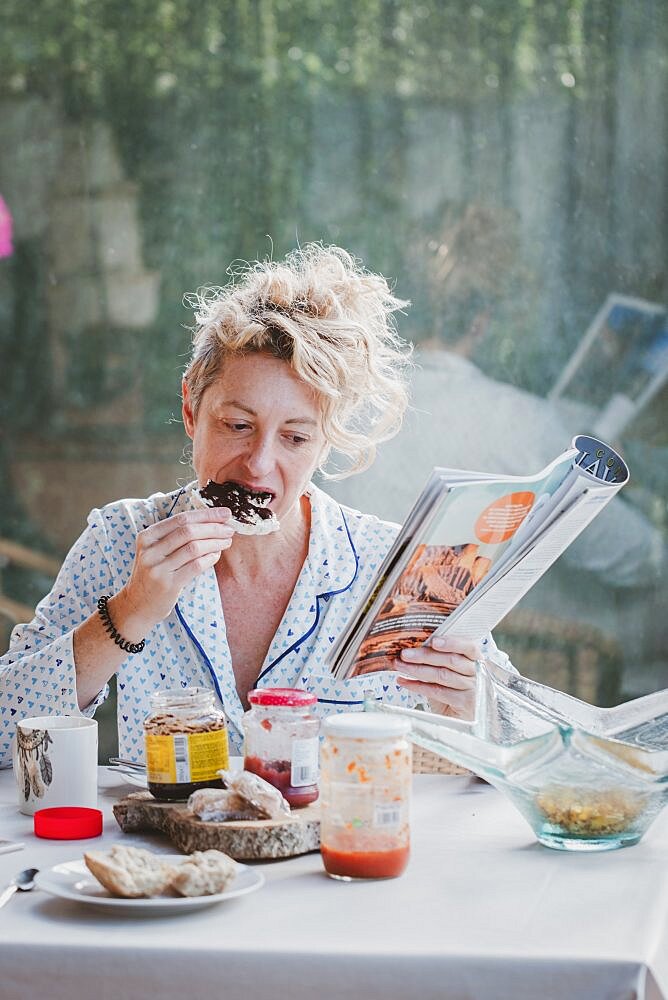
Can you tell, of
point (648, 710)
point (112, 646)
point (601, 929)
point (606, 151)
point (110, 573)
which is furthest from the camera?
point (606, 151)

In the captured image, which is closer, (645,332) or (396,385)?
(396,385)

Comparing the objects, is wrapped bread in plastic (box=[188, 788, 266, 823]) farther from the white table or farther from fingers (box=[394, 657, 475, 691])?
fingers (box=[394, 657, 475, 691])

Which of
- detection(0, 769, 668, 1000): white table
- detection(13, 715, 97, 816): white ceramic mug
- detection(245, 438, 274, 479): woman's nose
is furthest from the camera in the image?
detection(245, 438, 274, 479): woman's nose

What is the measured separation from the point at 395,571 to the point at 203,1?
84.5 inches

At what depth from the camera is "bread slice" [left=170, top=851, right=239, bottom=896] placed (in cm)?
108

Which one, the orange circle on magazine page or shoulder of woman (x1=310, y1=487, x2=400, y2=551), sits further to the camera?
shoulder of woman (x1=310, y1=487, x2=400, y2=551)

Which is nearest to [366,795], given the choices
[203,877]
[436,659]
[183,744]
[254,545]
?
[203,877]

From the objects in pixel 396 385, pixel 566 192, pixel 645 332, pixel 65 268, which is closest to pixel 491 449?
pixel 645 332

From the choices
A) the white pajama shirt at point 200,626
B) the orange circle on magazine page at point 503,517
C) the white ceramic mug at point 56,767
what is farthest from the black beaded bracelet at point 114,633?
the orange circle on magazine page at point 503,517

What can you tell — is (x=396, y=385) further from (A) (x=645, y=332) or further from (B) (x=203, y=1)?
(B) (x=203, y=1)

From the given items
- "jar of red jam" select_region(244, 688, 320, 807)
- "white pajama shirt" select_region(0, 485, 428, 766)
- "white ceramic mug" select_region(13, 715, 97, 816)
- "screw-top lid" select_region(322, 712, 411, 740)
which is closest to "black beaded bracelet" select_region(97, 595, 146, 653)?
"white pajama shirt" select_region(0, 485, 428, 766)

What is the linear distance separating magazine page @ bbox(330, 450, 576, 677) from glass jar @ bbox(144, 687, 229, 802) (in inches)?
10.7

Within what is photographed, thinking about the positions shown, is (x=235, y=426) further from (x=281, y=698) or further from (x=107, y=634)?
(x=281, y=698)

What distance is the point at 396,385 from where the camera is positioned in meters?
2.19
